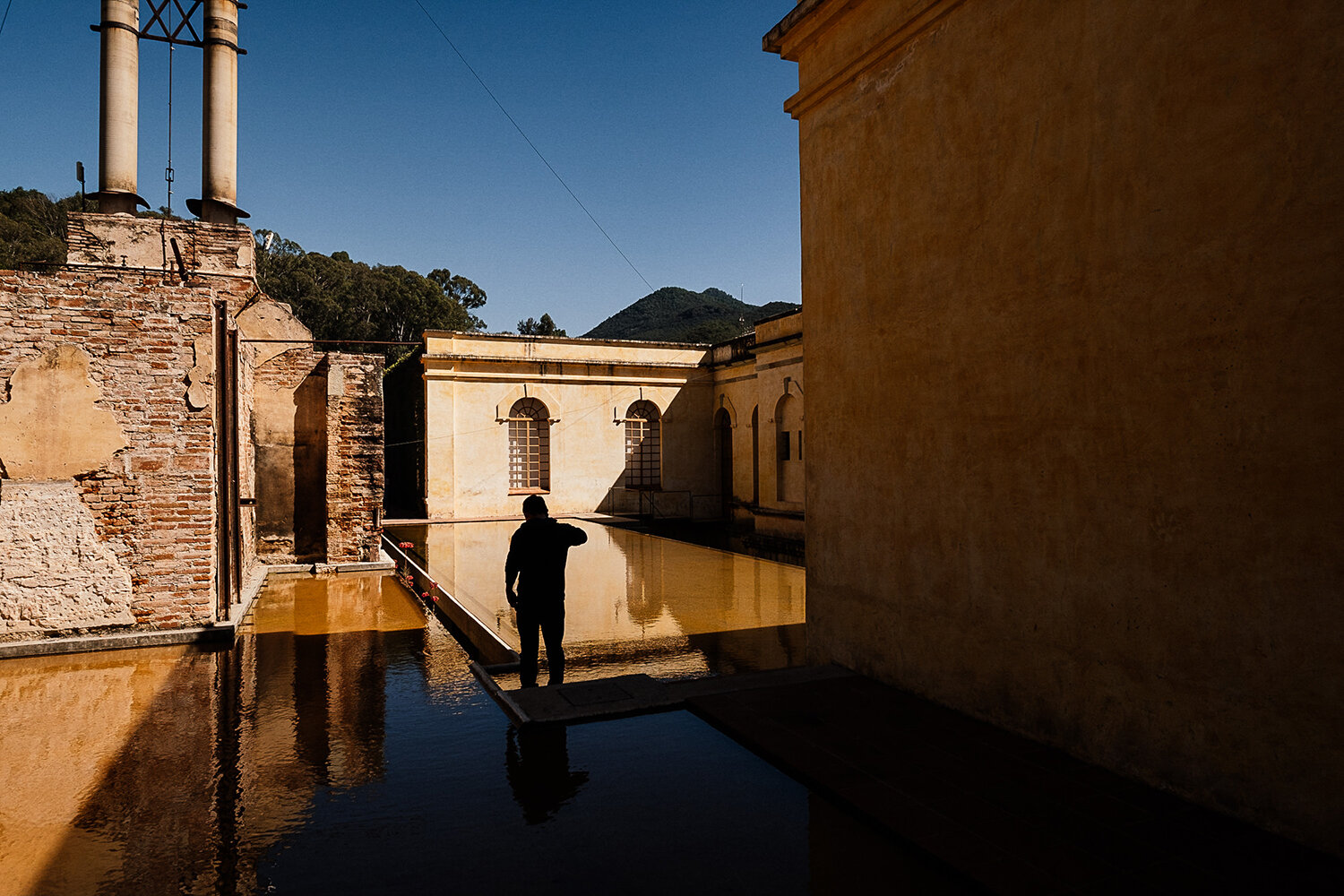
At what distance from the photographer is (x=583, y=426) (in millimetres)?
23594

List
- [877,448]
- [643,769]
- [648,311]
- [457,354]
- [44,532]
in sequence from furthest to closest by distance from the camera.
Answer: [648,311] < [457,354] < [44,532] < [877,448] < [643,769]

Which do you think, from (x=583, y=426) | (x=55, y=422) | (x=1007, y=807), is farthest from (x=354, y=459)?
(x=583, y=426)

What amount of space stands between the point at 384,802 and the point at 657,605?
598 centimetres

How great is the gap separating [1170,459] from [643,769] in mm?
2870

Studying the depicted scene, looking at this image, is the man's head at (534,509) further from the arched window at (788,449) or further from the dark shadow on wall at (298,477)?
the arched window at (788,449)

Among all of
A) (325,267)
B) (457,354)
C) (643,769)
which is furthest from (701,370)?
(325,267)

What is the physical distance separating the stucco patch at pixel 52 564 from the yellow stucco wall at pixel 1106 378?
6.67 m

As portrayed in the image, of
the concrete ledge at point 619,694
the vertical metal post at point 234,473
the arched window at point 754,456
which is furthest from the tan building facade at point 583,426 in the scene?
the concrete ledge at point 619,694

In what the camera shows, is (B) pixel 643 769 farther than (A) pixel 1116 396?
Yes

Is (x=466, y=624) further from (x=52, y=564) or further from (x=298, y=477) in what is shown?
(x=298, y=477)

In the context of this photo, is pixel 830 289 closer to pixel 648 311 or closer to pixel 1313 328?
pixel 1313 328

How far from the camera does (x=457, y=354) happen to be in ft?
72.4

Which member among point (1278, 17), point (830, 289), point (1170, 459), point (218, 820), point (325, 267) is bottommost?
point (218, 820)

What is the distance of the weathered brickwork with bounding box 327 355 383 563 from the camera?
40.1 feet
